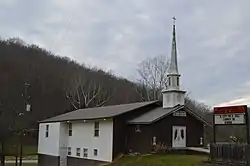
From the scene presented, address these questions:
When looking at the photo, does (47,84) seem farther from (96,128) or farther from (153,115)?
(153,115)

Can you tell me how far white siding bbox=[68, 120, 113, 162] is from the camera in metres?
25.9

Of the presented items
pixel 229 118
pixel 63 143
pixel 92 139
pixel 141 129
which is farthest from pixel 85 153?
pixel 229 118

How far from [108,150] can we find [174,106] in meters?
5.67

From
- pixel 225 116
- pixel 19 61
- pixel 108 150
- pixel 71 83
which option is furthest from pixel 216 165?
pixel 19 61

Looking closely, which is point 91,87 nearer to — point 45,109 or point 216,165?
point 45,109

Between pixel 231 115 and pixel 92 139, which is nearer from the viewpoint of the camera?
pixel 231 115

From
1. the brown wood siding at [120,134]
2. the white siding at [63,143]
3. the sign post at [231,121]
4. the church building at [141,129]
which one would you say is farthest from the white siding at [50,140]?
the sign post at [231,121]

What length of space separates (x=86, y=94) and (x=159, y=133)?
122 ft

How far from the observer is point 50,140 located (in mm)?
34375

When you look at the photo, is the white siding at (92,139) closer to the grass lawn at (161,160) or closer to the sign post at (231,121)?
the grass lawn at (161,160)

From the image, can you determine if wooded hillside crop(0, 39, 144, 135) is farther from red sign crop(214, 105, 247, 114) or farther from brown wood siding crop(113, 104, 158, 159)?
red sign crop(214, 105, 247, 114)

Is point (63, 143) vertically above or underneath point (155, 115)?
underneath

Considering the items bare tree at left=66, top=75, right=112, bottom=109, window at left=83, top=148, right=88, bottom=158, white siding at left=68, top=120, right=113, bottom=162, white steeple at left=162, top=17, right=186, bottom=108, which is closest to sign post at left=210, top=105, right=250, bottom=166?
white steeple at left=162, top=17, right=186, bottom=108

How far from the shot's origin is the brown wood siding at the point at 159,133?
25.3 m
